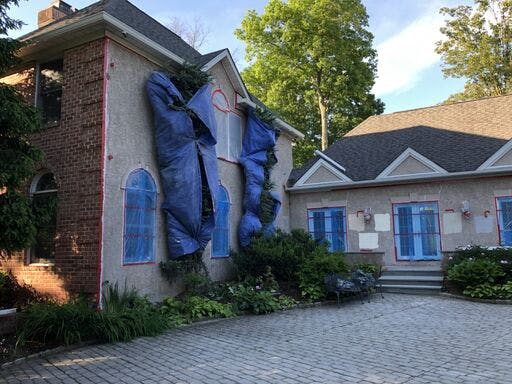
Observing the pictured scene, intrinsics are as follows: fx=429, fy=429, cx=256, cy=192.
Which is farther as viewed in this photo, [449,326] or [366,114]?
[366,114]

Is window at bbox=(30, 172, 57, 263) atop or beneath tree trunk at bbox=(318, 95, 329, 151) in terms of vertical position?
beneath

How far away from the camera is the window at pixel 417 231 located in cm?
1326

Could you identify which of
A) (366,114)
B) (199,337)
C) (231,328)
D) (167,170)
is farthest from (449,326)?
(366,114)

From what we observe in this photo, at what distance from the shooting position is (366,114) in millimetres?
27219

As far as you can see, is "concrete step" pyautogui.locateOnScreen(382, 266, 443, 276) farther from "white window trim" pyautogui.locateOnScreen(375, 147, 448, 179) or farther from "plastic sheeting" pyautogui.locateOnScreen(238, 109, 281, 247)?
"plastic sheeting" pyautogui.locateOnScreen(238, 109, 281, 247)

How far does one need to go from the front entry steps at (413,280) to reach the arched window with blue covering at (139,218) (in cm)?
699

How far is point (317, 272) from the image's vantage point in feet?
34.8

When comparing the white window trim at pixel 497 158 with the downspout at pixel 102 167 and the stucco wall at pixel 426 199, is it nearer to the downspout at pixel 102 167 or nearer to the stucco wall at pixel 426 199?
the stucco wall at pixel 426 199

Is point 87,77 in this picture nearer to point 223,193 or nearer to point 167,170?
point 167,170

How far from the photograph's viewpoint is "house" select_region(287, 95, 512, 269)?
1263 cm

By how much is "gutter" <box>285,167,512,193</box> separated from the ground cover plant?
8.26 ft

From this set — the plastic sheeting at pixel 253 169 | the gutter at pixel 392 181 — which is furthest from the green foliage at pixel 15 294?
the gutter at pixel 392 181

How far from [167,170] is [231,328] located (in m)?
3.69

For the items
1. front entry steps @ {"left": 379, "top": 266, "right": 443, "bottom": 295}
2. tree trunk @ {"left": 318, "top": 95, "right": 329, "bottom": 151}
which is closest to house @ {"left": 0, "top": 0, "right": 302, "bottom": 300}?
front entry steps @ {"left": 379, "top": 266, "right": 443, "bottom": 295}
